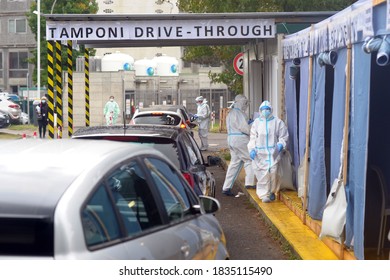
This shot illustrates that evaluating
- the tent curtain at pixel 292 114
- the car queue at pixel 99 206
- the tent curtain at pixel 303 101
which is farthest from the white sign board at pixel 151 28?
the car queue at pixel 99 206

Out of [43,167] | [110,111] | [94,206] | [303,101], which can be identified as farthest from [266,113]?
[110,111]

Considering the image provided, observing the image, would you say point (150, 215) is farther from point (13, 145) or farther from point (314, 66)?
point (314, 66)

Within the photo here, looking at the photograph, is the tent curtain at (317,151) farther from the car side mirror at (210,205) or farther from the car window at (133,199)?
the car window at (133,199)

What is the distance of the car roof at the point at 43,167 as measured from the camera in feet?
14.5

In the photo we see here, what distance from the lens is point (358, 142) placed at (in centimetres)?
927

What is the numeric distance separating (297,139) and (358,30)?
5735 mm

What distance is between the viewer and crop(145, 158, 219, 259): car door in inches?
224

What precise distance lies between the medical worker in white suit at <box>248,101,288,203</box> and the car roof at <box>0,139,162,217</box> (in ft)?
30.2

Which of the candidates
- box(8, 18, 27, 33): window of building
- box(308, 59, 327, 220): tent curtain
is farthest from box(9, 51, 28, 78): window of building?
box(308, 59, 327, 220): tent curtain

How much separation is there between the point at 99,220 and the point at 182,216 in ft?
4.62

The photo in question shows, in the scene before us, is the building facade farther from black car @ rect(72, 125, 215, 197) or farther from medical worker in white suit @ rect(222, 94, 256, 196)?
black car @ rect(72, 125, 215, 197)

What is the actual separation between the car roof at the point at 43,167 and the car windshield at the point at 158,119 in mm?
17679

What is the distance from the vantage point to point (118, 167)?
520 cm
